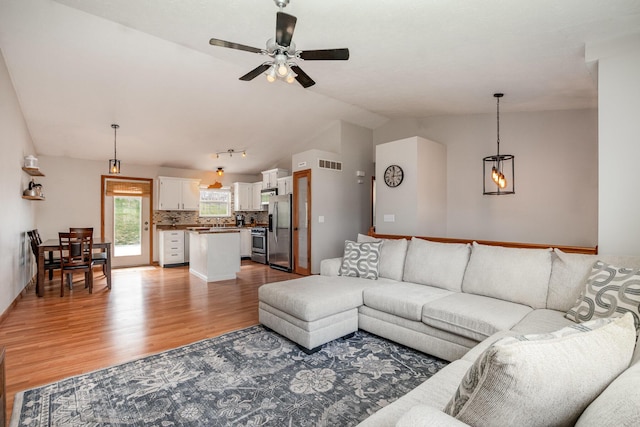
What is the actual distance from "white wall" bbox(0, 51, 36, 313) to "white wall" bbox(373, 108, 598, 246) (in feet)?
19.8

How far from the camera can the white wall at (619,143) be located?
258cm

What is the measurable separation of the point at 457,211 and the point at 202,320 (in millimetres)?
4456

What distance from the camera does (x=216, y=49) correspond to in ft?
11.6

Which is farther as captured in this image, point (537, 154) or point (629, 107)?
point (537, 154)

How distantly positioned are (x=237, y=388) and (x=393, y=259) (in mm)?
2133

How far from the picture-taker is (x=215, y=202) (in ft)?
28.1

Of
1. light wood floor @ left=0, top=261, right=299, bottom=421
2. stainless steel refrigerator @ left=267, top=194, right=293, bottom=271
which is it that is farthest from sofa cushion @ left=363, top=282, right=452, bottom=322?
stainless steel refrigerator @ left=267, top=194, right=293, bottom=271

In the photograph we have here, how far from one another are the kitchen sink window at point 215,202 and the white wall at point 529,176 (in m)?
5.41

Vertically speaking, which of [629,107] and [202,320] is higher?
[629,107]

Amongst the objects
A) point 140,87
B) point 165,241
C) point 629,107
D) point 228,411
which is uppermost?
point 140,87

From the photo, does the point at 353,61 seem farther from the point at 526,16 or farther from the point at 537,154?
the point at 537,154

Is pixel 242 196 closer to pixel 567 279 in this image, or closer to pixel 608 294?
pixel 567 279

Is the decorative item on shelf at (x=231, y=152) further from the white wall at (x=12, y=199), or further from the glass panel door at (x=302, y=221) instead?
the white wall at (x=12, y=199)

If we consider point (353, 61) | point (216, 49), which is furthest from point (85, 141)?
point (353, 61)
